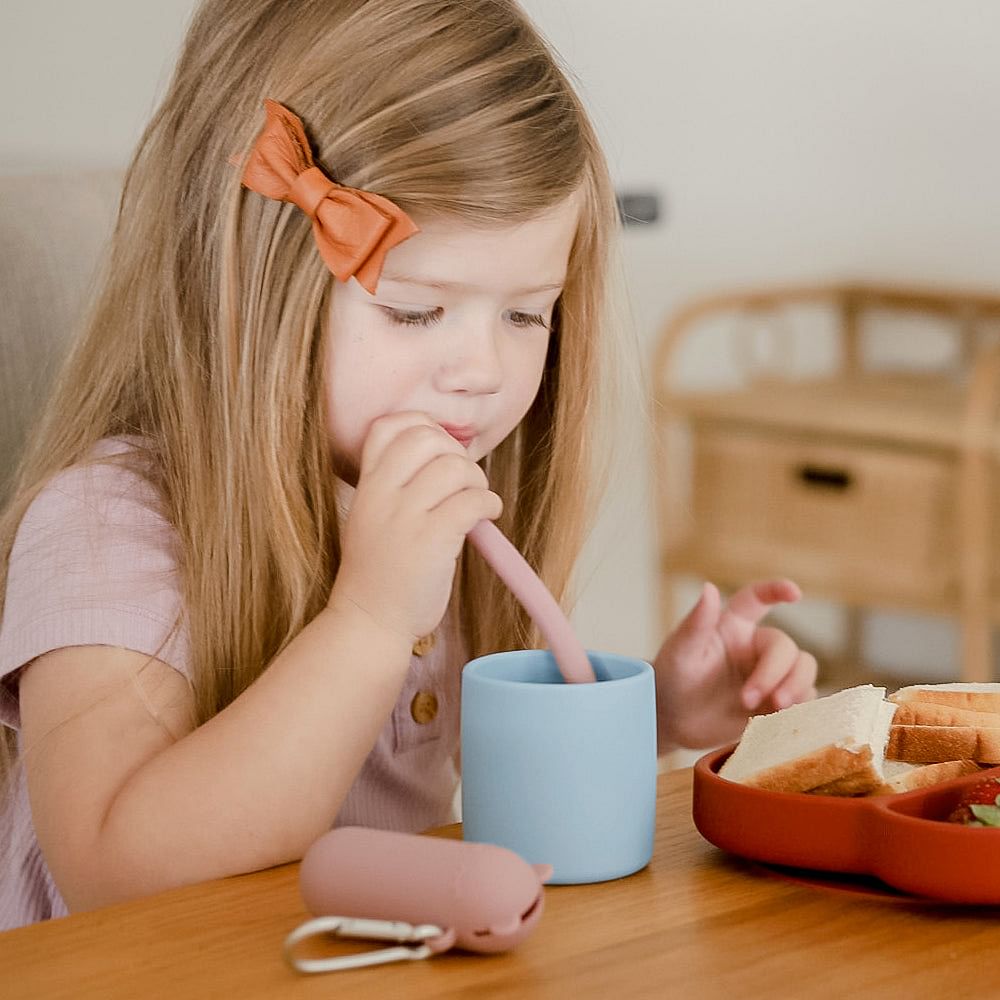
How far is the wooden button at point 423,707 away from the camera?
108 centimetres

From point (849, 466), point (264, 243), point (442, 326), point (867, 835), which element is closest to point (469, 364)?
point (442, 326)

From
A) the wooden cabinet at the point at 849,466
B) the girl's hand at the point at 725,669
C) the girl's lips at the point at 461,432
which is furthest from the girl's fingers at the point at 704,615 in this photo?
the wooden cabinet at the point at 849,466

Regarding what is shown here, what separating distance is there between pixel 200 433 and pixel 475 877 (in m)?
0.45

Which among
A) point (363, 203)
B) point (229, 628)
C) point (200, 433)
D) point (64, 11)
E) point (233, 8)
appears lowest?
point (229, 628)

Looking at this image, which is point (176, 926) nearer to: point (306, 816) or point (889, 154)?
point (306, 816)

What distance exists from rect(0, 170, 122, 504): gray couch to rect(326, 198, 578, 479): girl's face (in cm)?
27

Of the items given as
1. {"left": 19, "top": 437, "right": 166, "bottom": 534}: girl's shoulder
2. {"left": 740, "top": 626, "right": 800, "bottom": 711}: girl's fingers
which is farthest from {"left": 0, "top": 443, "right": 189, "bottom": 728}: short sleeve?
{"left": 740, "top": 626, "right": 800, "bottom": 711}: girl's fingers

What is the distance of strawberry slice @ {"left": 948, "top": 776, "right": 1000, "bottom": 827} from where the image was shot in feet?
2.17

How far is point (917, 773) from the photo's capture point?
71cm

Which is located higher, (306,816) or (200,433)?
(200,433)

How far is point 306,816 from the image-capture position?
31.6 inches

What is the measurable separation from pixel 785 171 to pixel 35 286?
212 cm

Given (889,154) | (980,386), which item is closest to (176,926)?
(980,386)

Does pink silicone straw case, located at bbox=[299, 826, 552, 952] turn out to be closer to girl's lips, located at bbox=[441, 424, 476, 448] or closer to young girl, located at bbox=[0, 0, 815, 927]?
young girl, located at bbox=[0, 0, 815, 927]
